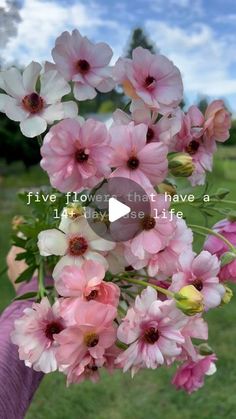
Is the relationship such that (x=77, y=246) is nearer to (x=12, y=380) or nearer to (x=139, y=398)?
(x=12, y=380)

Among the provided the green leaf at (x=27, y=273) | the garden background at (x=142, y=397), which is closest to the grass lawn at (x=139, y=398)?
the garden background at (x=142, y=397)

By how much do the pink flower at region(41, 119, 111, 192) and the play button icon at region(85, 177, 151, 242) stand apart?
15 mm

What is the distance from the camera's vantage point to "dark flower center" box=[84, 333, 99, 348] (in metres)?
0.42

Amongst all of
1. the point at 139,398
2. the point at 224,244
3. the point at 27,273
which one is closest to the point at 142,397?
the point at 139,398

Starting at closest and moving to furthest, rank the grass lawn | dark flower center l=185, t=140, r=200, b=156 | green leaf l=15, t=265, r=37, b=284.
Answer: dark flower center l=185, t=140, r=200, b=156 → green leaf l=15, t=265, r=37, b=284 → the grass lawn

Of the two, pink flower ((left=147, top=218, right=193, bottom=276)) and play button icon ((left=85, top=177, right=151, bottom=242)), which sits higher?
play button icon ((left=85, top=177, right=151, bottom=242))

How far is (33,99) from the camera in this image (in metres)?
0.48

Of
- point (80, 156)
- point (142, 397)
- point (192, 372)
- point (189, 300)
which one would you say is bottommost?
point (142, 397)

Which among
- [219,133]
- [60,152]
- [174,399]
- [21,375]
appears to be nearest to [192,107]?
[219,133]

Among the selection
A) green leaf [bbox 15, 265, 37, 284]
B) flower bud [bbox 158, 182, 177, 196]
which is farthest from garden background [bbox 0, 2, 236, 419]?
flower bud [bbox 158, 182, 177, 196]

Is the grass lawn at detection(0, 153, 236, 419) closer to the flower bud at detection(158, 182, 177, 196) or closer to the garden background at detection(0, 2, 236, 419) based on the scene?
the garden background at detection(0, 2, 236, 419)

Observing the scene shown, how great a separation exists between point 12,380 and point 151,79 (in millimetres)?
306

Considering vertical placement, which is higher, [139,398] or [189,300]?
[189,300]

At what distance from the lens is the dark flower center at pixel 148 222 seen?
445mm
